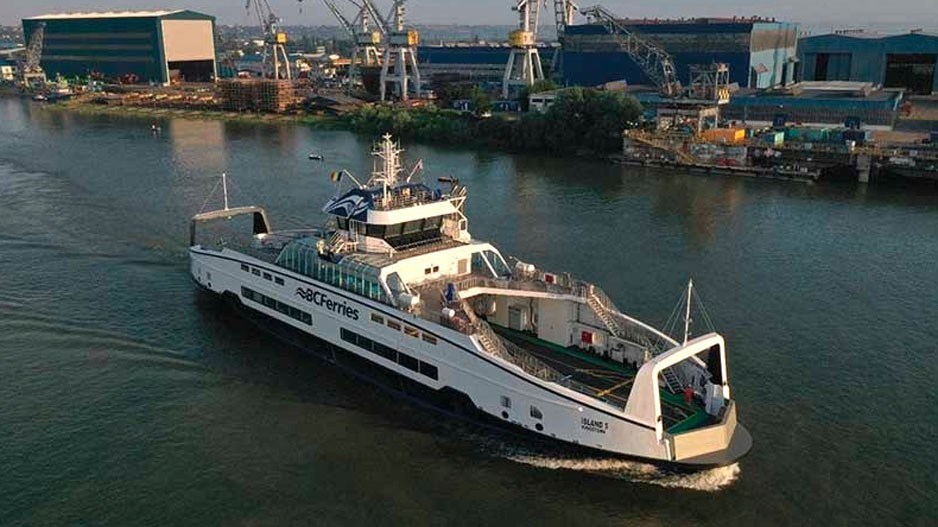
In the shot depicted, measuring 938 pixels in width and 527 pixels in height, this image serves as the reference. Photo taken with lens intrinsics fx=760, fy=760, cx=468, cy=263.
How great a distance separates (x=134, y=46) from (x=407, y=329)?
154 meters

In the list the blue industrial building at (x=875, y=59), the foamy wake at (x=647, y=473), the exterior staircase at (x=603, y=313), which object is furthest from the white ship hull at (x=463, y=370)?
the blue industrial building at (x=875, y=59)

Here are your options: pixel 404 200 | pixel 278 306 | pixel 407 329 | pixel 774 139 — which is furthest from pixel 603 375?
pixel 774 139

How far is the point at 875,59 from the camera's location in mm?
102188

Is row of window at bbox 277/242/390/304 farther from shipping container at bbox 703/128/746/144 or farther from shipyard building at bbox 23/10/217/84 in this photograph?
shipyard building at bbox 23/10/217/84

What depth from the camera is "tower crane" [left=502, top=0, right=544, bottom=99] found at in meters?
109

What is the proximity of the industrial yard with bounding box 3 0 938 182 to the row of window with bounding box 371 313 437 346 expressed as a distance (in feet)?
164

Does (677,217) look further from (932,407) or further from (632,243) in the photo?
(932,407)

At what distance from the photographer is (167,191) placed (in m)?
57.3

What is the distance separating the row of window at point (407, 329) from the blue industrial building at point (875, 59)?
9854cm

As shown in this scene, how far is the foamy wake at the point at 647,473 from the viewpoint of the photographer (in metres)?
20.5

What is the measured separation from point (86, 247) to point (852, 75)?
100 m

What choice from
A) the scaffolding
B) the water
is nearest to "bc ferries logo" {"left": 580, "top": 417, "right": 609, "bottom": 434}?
the water

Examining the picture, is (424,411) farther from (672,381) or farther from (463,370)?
(672,381)

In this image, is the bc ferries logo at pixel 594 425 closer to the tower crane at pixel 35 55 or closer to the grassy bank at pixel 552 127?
the grassy bank at pixel 552 127
